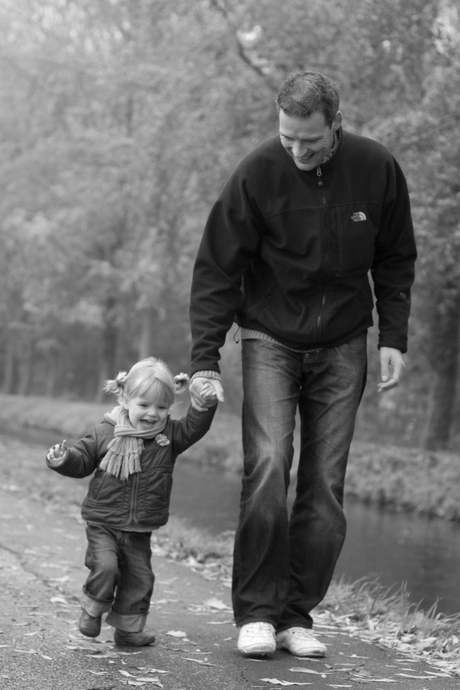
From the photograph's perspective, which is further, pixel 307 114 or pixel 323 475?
pixel 323 475

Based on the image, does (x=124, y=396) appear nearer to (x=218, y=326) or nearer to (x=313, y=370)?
(x=218, y=326)

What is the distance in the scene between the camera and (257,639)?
4.01m

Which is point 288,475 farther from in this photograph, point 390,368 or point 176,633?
point 176,633

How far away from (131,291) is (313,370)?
2340 centimetres

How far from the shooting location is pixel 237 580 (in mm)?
4242

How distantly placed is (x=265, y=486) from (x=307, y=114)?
146cm

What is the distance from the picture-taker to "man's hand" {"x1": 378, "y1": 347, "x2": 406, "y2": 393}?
4312mm

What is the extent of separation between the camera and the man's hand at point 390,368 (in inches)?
170

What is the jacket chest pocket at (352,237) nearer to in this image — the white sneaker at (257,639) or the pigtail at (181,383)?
the pigtail at (181,383)

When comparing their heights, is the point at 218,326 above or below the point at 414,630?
above

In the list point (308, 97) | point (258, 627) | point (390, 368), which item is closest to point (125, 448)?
point (258, 627)

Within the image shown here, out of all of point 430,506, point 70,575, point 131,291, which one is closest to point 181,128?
point 430,506

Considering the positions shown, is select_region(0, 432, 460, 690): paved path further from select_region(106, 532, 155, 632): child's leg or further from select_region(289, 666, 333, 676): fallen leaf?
select_region(106, 532, 155, 632): child's leg

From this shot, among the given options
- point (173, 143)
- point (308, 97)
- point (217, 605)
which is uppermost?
point (173, 143)
